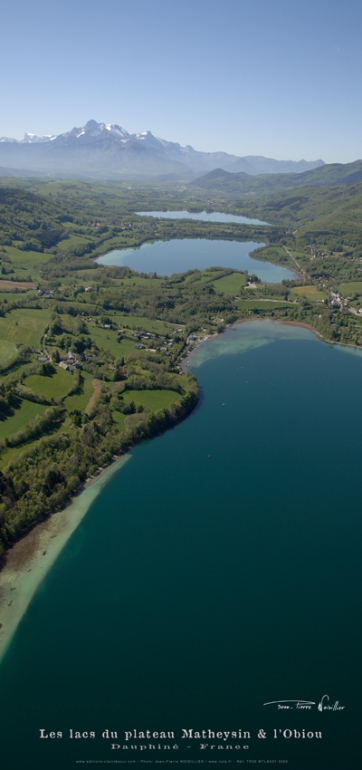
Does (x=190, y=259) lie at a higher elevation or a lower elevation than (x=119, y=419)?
higher

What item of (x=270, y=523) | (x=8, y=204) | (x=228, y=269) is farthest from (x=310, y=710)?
(x=8, y=204)

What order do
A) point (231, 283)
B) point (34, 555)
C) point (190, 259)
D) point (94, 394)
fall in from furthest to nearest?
point (190, 259) → point (231, 283) → point (94, 394) → point (34, 555)

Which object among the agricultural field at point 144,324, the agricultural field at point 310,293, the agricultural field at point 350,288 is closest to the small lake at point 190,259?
the agricultural field at point 310,293

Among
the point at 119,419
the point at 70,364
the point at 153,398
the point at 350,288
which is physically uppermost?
the point at 350,288

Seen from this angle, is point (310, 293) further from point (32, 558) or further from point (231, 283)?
point (32, 558)

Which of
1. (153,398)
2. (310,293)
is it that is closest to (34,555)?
(153,398)

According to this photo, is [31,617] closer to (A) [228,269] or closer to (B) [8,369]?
(B) [8,369]

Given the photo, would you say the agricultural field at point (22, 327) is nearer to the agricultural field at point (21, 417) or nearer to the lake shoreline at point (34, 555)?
the agricultural field at point (21, 417)

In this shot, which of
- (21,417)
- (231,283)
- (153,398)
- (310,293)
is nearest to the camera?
(21,417)
